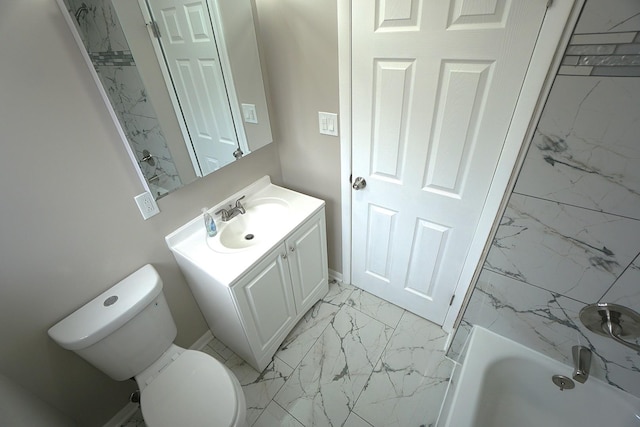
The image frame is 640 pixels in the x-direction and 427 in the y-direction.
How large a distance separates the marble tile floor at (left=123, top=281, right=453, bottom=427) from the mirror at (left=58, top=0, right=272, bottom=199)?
1.16 meters

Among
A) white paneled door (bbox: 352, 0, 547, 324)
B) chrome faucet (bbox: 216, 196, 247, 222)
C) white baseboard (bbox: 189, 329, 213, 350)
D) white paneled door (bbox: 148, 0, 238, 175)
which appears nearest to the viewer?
white paneled door (bbox: 352, 0, 547, 324)

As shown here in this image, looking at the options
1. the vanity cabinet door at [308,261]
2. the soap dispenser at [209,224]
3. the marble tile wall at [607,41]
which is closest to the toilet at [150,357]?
the soap dispenser at [209,224]

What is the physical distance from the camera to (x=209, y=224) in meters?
1.46

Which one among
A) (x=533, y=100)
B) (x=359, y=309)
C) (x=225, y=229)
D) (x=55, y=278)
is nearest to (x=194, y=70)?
(x=225, y=229)

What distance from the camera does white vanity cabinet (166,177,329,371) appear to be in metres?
1.32

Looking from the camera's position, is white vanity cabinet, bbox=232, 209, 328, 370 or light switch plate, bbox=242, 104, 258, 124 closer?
white vanity cabinet, bbox=232, 209, 328, 370

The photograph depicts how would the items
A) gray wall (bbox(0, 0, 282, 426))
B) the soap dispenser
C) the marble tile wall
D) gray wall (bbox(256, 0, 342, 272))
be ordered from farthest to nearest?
the soap dispenser
gray wall (bbox(256, 0, 342, 272))
gray wall (bbox(0, 0, 282, 426))
the marble tile wall

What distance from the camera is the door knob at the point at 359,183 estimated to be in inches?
62.7

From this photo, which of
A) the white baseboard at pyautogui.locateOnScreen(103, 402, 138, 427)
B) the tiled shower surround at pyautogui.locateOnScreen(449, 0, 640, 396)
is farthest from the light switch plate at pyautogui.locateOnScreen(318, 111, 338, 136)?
the white baseboard at pyautogui.locateOnScreen(103, 402, 138, 427)

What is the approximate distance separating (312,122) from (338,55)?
372mm

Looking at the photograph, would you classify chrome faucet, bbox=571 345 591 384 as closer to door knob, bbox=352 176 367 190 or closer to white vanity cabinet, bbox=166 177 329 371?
door knob, bbox=352 176 367 190

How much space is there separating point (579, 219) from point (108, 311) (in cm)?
176

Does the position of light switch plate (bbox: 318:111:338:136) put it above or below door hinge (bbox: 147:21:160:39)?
below

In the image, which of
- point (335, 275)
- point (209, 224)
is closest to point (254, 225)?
point (209, 224)
